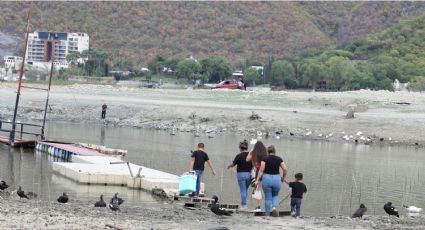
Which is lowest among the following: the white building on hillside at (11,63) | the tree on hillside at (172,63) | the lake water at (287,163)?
the lake water at (287,163)

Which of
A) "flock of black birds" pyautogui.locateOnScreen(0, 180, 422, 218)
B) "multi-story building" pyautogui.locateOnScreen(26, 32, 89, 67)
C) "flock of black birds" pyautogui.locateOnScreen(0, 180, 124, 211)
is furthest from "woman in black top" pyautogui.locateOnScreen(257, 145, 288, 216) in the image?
"multi-story building" pyautogui.locateOnScreen(26, 32, 89, 67)

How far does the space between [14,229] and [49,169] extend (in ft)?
48.5

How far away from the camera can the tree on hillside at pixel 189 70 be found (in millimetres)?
110125

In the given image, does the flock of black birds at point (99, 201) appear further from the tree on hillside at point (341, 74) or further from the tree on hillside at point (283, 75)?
the tree on hillside at point (283, 75)

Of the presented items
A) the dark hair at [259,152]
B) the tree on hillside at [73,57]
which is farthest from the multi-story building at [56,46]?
the dark hair at [259,152]

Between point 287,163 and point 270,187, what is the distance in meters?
16.3

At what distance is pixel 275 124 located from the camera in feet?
176

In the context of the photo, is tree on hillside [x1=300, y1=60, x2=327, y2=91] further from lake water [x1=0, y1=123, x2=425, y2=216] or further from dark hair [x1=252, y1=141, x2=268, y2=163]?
dark hair [x1=252, y1=141, x2=268, y2=163]

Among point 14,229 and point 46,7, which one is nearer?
point 14,229

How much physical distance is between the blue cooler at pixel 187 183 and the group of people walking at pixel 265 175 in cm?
31

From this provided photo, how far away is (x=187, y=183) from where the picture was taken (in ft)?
71.1

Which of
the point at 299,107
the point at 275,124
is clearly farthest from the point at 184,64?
the point at 275,124

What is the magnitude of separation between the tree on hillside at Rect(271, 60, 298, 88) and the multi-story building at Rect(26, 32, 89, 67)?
36623 mm

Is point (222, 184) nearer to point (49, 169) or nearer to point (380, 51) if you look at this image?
point (49, 169)
